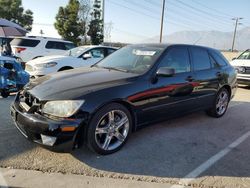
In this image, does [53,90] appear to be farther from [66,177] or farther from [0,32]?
[0,32]

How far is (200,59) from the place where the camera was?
5359mm

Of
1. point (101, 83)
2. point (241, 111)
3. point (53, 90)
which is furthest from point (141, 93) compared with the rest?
point (241, 111)

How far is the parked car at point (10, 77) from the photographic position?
6.58 meters

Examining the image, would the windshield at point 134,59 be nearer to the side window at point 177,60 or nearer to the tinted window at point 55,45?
the side window at point 177,60

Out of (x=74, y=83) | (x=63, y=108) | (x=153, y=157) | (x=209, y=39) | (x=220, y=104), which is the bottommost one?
(x=153, y=157)

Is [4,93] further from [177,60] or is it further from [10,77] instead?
[177,60]

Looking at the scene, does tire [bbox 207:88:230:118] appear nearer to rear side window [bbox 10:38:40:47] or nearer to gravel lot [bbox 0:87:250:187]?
gravel lot [bbox 0:87:250:187]

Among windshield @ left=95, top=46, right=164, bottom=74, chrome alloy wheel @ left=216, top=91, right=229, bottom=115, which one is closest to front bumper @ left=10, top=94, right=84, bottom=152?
windshield @ left=95, top=46, right=164, bottom=74

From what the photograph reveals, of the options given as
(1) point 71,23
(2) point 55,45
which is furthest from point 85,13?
(2) point 55,45

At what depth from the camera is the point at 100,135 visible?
375 centimetres

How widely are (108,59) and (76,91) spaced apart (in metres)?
1.78

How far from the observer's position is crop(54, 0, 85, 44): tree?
32.1 meters

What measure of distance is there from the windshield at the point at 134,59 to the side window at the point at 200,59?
84 centimetres

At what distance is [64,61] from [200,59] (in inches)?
192
